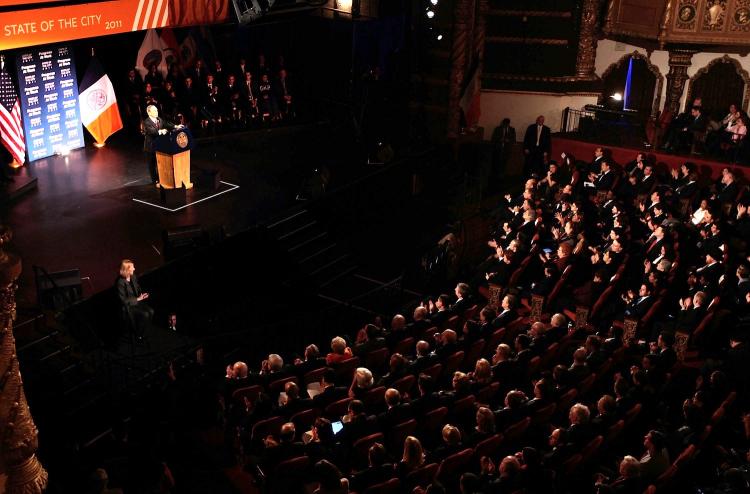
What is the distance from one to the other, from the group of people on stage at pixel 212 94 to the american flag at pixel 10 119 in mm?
2489

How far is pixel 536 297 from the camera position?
12195 mm

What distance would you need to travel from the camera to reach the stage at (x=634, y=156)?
15.2 m

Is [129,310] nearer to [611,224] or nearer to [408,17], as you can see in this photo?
[611,224]

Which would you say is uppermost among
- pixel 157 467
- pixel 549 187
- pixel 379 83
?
pixel 379 83

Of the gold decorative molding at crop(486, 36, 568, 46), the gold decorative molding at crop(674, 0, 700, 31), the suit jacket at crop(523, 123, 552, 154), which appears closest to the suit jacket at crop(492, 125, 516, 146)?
the suit jacket at crop(523, 123, 552, 154)

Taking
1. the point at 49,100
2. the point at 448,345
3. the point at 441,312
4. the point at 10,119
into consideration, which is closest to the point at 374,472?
the point at 448,345

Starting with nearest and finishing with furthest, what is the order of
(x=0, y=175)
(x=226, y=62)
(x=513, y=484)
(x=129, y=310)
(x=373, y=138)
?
1. (x=513, y=484)
2. (x=129, y=310)
3. (x=0, y=175)
4. (x=373, y=138)
5. (x=226, y=62)

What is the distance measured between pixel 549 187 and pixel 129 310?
7617 millimetres

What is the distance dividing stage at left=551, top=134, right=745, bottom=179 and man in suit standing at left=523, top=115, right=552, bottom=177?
1.05ft

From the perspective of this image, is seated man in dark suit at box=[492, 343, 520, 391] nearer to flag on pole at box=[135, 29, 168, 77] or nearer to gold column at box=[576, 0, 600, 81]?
gold column at box=[576, 0, 600, 81]

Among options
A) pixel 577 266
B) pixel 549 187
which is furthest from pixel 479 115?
pixel 577 266

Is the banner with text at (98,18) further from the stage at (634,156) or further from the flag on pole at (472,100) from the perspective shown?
the stage at (634,156)

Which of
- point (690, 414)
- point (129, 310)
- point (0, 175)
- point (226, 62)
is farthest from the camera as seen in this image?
point (226, 62)

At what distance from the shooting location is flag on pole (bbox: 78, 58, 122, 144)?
1677cm
